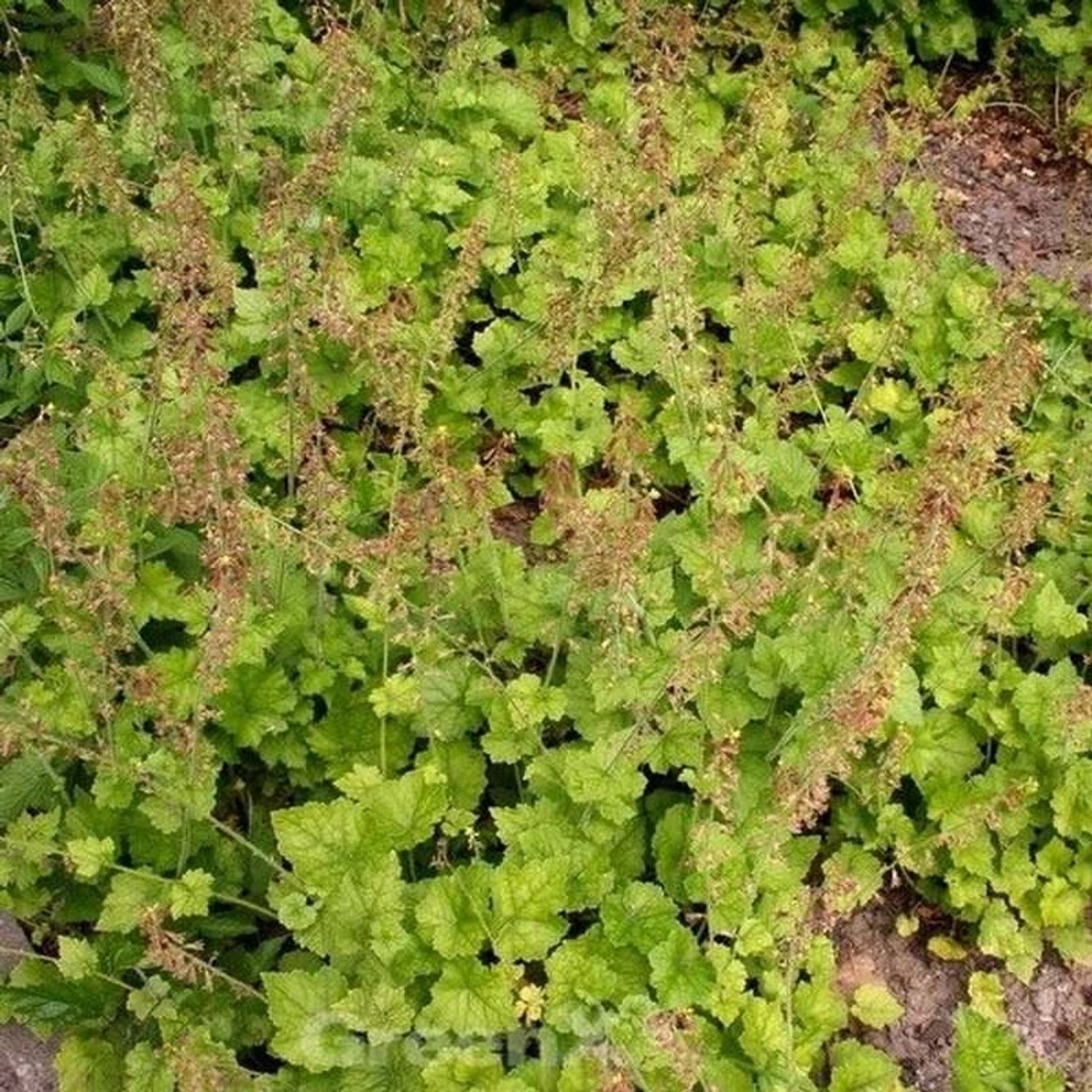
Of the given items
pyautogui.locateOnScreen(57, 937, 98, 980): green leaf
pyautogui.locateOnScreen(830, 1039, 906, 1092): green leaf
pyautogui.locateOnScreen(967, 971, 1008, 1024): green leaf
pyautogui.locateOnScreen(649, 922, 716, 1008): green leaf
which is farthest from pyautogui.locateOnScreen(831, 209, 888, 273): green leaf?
pyautogui.locateOnScreen(57, 937, 98, 980): green leaf

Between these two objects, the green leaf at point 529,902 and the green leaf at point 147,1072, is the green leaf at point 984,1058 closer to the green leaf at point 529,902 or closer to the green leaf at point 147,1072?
the green leaf at point 529,902

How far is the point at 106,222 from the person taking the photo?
14.1 feet

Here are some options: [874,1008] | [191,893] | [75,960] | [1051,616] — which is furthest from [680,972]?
[1051,616]

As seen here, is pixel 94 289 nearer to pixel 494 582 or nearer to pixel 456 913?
pixel 494 582

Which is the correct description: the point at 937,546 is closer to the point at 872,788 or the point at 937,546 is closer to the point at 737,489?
the point at 737,489

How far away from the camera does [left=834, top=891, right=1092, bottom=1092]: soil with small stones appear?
3355mm

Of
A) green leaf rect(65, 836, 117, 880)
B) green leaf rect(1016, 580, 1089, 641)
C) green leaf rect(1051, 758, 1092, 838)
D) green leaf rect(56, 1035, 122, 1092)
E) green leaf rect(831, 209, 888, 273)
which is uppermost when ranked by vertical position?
green leaf rect(831, 209, 888, 273)

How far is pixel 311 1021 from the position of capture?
2867 millimetres

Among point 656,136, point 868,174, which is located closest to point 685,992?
point 656,136

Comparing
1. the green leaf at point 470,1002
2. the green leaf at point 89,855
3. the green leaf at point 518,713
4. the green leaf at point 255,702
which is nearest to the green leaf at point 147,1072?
the green leaf at point 89,855

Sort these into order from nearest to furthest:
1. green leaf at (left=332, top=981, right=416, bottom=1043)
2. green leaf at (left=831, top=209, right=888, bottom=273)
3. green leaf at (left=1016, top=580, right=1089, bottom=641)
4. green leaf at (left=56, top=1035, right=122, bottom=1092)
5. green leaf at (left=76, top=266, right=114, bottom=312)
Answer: green leaf at (left=332, top=981, right=416, bottom=1043), green leaf at (left=56, top=1035, right=122, bottom=1092), green leaf at (left=1016, top=580, right=1089, bottom=641), green leaf at (left=76, top=266, right=114, bottom=312), green leaf at (left=831, top=209, right=888, bottom=273)

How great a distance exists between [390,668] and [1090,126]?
4.03m

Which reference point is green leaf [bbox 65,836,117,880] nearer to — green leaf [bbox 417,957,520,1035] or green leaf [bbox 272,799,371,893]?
green leaf [bbox 272,799,371,893]

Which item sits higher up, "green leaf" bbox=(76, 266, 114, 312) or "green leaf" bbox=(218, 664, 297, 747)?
"green leaf" bbox=(76, 266, 114, 312)
